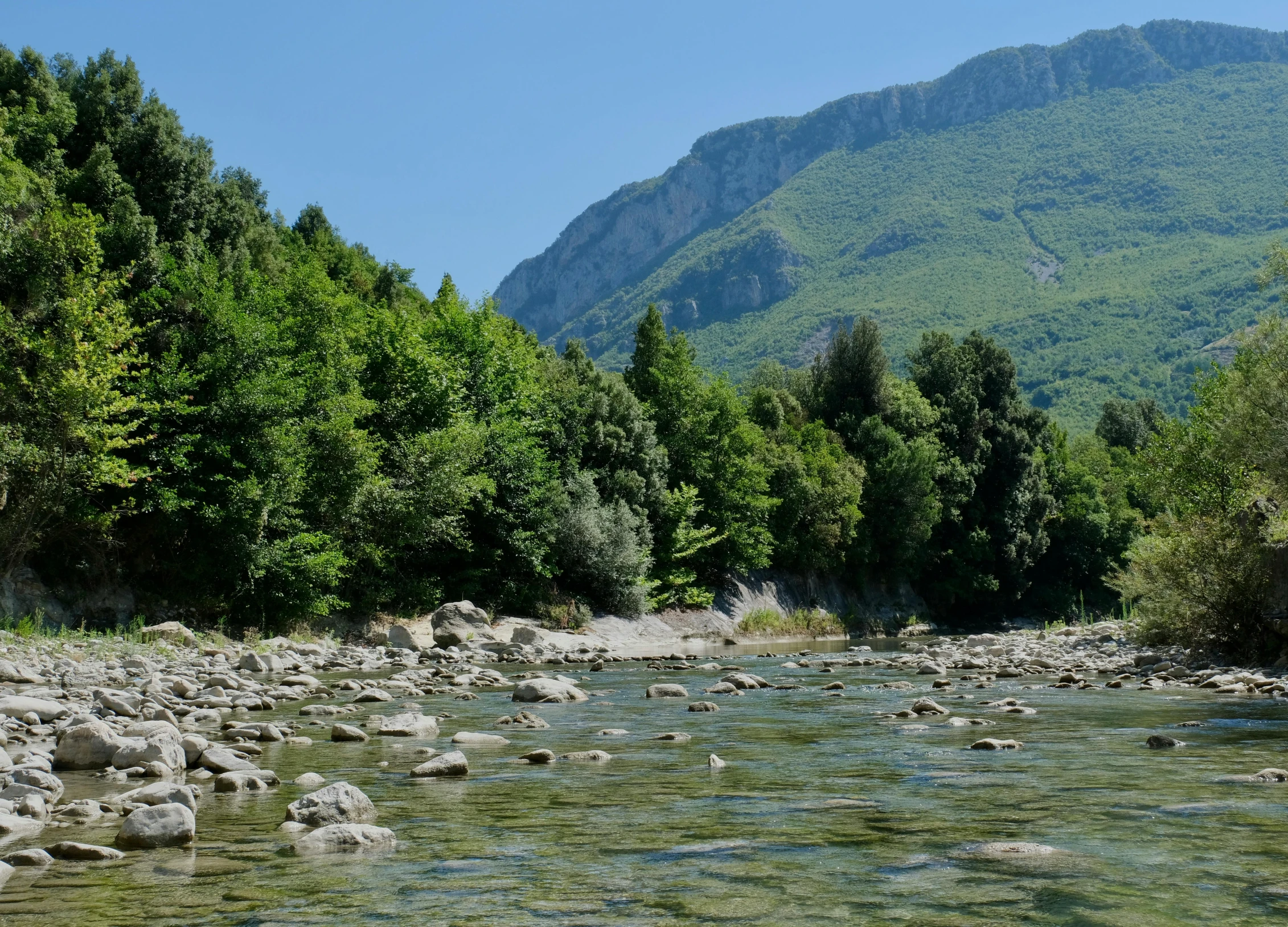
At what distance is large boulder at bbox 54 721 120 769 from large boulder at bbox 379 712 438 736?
3.27 metres

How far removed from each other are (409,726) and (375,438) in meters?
25.1

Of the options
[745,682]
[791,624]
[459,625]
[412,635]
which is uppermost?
[459,625]

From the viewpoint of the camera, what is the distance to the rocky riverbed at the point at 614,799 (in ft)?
17.5

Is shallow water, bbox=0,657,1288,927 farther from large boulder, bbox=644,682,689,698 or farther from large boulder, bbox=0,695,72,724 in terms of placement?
large boulder, bbox=644,682,689,698

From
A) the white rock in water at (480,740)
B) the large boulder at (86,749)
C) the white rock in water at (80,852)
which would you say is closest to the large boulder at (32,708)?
the large boulder at (86,749)

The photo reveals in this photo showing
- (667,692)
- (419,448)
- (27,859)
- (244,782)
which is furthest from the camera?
(419,448)

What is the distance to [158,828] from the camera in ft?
21.1

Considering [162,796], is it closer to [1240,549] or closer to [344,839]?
[344,839]

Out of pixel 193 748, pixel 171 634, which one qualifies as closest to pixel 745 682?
pixel 193 748

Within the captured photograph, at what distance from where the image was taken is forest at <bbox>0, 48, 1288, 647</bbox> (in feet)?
78.1

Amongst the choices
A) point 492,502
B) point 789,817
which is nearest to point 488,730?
point 789,817

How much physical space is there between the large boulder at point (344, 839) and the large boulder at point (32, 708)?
7.23 metres

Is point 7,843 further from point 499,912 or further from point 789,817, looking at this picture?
point 789,817

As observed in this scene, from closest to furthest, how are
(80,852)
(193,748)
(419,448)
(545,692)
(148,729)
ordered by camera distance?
(80,852), (193,748), (148,729), (545,692), (419,448)
